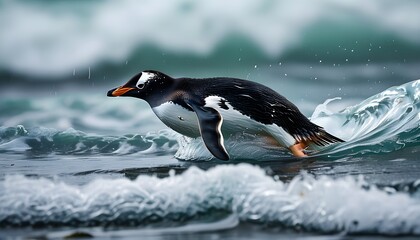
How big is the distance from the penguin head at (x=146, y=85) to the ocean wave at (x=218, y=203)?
157 centimetres

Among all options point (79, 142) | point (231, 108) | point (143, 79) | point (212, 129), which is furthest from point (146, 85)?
point (79, 142)

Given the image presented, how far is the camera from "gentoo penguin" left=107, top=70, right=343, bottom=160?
436 cm

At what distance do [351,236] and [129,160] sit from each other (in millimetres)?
2446

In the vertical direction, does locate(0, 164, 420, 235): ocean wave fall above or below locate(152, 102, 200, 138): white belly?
below

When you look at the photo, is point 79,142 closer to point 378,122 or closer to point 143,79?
point 143,79

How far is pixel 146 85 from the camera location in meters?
4.62

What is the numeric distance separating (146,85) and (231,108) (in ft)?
1.81

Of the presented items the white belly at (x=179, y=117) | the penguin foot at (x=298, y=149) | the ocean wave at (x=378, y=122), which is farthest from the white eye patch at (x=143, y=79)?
the ocean wave at (x=378, y=122)

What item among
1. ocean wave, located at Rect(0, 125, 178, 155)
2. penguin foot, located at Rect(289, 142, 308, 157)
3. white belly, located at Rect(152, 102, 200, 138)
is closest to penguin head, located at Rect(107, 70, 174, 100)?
white belly, located at Rect(152, 102, 200, 138)

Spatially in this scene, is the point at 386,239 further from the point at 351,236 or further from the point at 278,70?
the point at 278,70

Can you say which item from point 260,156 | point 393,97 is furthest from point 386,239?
point 393,97

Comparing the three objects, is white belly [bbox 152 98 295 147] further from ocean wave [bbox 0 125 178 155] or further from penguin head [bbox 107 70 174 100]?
ocean wave [bbox 0 125 178 155]

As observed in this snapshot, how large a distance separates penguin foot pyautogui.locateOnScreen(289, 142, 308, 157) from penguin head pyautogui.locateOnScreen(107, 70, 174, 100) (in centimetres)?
75

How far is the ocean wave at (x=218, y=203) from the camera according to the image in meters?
2.51
